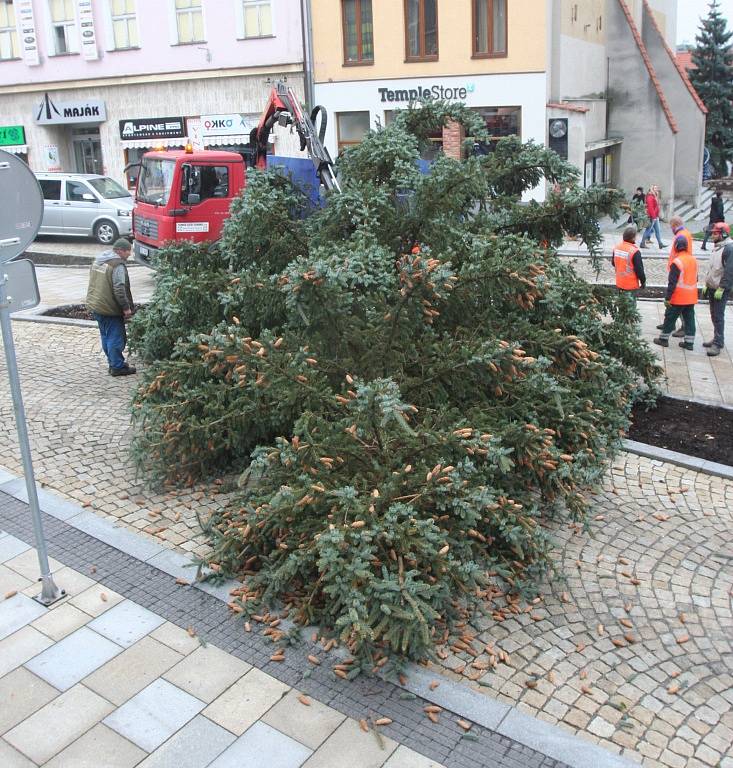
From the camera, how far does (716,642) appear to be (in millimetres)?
5145

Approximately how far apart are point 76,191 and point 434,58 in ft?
34.5

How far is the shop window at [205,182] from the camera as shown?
1627 centimetres

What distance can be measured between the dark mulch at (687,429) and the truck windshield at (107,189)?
1737 centimetres

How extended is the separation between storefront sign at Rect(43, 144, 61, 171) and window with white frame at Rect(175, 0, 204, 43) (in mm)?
6279

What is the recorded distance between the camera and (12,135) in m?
29.8

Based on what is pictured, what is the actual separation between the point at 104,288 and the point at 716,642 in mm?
7598

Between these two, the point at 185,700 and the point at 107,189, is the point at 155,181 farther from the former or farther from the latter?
the point at 185,700

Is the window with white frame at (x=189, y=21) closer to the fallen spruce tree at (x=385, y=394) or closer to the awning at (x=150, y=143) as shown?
the awning at (x=150, y=143)

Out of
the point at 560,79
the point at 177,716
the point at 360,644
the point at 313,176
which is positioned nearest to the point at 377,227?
the point at 360,644

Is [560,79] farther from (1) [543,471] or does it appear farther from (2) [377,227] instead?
(1) [543,471]

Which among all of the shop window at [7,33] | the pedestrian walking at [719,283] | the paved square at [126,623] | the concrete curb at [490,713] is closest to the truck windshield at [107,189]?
the shop window at [7,33]

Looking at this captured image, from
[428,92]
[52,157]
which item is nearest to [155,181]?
[428,92]

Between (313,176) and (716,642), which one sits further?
(313,176)

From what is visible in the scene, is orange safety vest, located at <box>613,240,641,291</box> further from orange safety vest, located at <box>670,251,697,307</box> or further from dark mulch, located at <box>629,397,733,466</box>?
dark mulch, located at <box>629,397,733,466</box>
